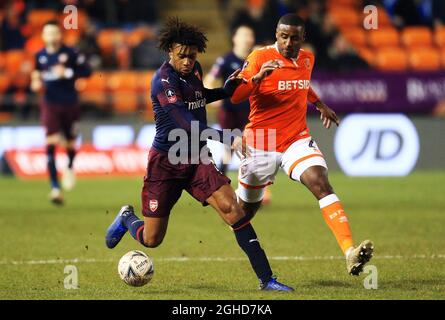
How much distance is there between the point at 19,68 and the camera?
70.8 ft

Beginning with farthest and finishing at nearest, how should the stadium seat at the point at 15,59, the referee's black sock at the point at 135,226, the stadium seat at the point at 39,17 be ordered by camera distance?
1. the stadium seat at the point at 39,17
2. the stadium seat at the point at 15,59
3. the referee's black sock at the point at 135,226

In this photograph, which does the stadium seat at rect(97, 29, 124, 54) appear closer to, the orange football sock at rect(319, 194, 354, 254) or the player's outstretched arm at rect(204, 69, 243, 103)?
the player's outstretched arm at rect(204, 69, 243, 103)

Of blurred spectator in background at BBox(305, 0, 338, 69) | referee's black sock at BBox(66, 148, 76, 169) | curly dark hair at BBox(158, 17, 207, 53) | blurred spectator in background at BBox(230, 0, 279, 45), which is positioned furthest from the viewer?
blurred spectator in background at BBox(305, 0, 338, 69)

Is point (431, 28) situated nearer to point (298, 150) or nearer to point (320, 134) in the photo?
point (320, 134)

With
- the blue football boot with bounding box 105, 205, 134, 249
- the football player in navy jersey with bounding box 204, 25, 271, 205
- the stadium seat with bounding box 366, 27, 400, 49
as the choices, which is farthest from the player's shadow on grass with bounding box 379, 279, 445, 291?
the stadium seat with bounding box 366, 27, 400, 49

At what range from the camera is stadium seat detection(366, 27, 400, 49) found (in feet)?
76.4

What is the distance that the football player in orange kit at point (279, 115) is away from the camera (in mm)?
9195

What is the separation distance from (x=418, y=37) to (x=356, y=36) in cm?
152

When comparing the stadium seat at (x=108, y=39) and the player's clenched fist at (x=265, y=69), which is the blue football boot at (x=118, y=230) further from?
the stadium seat at (x=108, y=39)

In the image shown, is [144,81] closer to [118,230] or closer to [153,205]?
[118,230]

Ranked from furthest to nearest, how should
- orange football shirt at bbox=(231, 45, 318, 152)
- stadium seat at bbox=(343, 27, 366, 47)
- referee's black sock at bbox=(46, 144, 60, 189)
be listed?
stadium seat at bbox=(343, 27, 366, 47) → referee's black sock at bbox=(46, 144, 60, 189) → orange football shirt at bbox=(231, 45, 318, 152)

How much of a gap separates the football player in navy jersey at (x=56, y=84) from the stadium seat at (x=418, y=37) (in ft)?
31.8

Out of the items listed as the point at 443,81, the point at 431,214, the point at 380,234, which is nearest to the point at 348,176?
the point at 443,81

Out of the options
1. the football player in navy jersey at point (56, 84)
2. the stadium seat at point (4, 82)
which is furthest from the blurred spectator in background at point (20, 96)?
the football player in navy jersey at point (56, 84)
